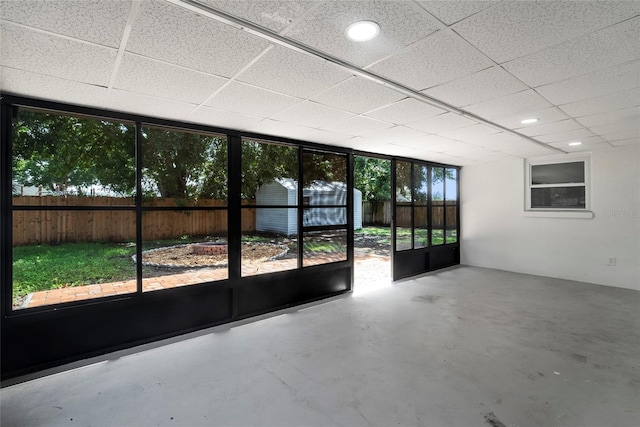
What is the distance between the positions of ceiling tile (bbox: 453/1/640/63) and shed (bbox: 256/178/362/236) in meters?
3.02

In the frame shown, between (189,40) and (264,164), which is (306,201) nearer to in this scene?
(264,164)

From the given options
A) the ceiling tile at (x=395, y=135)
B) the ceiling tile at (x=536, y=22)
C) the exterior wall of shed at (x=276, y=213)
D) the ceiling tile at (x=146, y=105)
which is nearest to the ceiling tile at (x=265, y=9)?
the ceiling tile at (x=536, y=22)

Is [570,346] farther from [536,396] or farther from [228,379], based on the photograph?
[228,379]

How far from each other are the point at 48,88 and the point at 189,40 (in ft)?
5.11

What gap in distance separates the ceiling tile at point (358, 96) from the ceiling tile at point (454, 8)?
792 mm

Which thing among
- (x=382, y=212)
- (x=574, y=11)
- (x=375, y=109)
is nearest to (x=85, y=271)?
(x=375, y=109)

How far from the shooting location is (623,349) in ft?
9.41

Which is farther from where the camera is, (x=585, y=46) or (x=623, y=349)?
(x=623, y=349)

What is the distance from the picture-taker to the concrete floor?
1.97 meters

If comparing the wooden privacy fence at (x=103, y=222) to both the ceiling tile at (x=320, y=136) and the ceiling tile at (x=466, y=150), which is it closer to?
the ceiling tile at (x=320, y=136)

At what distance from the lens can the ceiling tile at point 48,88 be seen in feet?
6.83

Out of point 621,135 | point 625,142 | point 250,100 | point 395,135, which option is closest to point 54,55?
point 250,100

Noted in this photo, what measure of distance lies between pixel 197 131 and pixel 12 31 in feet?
6.12

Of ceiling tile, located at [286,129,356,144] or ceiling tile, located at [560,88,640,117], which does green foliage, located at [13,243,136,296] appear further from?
ceiling tile, located at [560,88,640,117]
